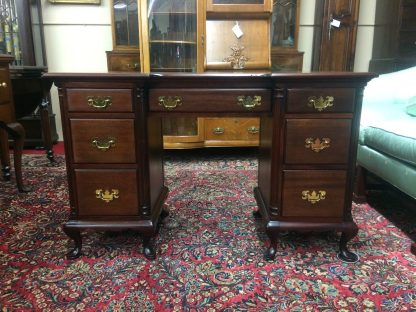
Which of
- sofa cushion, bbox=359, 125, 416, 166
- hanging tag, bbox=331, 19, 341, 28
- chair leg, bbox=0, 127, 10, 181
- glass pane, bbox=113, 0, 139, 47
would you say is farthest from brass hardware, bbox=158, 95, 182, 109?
hanging tag, bbox=331, 19, 341, 28

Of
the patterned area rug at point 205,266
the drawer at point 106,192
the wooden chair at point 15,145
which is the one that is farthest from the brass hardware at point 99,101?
the wooden chair at point 15,145

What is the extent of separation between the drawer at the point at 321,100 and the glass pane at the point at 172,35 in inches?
65.8

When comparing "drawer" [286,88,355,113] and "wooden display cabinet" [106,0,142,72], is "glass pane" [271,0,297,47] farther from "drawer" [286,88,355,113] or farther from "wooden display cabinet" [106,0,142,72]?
"drawer" [286,88,355,113]

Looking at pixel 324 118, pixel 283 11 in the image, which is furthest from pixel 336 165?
pixel 283 11

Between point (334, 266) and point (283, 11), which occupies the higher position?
point (283, 11)

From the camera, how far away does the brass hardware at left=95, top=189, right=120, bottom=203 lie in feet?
4.62

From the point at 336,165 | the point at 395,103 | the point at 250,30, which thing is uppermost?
the point at 250,30

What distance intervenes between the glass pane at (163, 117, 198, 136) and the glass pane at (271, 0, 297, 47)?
989 mm

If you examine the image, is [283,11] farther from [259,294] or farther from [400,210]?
[259,294]

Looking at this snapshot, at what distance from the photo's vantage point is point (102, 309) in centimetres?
114

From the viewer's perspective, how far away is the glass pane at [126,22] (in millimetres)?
2846

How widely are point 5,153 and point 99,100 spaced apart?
137cm

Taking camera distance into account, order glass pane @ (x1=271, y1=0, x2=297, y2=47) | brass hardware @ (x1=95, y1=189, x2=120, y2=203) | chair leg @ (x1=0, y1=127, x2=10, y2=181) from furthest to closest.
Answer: glass pane @ (x1=271, y1=0, x2=297, y2=47)
chair leg @ (x1=0, y1=127, x2=10, y2=181)
brass hardware @ (x1=95, y1=189, x2=120, y2=203)

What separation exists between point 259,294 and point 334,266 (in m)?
0.37
